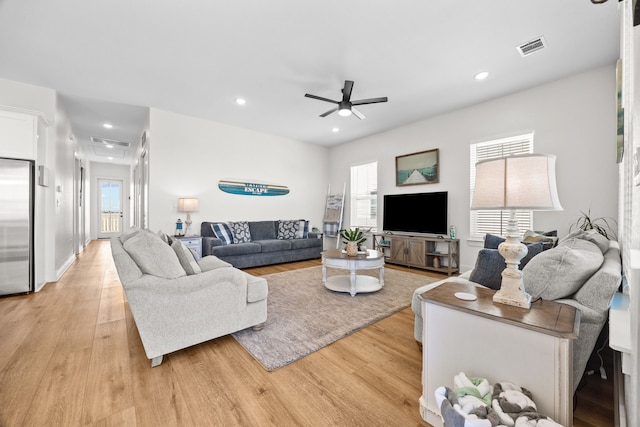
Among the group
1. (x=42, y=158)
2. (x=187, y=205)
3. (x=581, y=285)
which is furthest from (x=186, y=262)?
(x=42, y=158)

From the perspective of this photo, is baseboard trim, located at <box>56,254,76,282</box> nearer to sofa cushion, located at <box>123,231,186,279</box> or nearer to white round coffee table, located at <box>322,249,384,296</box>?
sofa cushion, located at <box>123,231,186,279</box>

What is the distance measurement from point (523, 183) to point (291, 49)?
2611 mm

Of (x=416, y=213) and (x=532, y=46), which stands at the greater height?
(x=532, y=46)

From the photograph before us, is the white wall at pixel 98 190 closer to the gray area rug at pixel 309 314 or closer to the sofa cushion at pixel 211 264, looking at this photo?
the gray area rug at pixel 309 314

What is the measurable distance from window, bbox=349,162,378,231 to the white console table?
15.0 ft

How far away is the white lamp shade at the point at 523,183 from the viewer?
1.15 m

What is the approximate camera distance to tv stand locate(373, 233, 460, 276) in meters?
4.49

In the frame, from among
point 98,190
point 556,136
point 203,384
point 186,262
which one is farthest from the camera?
point 98,190

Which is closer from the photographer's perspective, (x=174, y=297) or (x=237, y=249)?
(x=174, y=297)

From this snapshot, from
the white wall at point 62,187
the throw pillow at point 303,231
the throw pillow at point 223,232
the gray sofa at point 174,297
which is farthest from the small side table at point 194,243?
the gray sofa at point 174,297

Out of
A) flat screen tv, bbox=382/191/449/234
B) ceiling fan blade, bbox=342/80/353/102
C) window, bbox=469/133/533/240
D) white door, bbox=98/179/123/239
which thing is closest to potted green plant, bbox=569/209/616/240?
window, bbox=469/133/533/240

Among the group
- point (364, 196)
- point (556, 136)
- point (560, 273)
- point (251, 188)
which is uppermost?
point (556, 136)

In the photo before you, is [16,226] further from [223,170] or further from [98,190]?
[98,190]

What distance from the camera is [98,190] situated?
29.5ft
